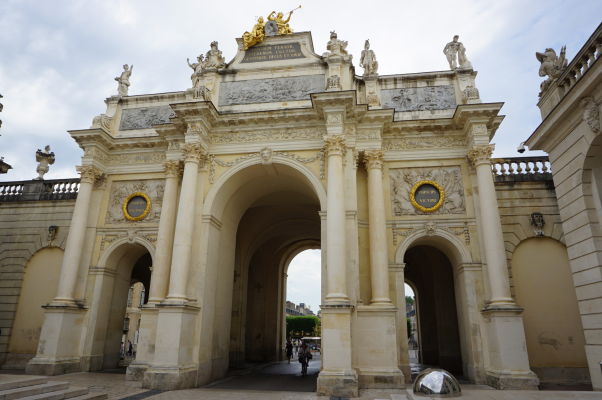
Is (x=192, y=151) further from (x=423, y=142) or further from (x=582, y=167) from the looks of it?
(x=582, y=167)

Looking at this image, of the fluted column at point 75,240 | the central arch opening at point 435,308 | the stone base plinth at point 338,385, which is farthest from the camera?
the central arch opening at point 435,308

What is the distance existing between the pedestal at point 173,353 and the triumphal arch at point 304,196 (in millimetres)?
49

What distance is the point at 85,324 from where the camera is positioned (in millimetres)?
15875

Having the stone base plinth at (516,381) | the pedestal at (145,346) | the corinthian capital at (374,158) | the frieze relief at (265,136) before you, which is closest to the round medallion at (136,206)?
the frieze relief at (265,136)

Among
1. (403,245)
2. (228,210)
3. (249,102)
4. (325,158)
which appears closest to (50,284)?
(228,210)

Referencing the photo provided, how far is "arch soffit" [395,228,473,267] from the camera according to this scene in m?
14.6

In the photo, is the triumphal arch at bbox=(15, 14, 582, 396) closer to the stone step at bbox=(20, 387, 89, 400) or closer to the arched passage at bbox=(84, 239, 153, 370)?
the arched passage at bbox=(84, 239, 153, 370)

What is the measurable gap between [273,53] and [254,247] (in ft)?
35.9

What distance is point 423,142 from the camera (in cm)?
1605

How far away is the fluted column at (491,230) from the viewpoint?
527 inches

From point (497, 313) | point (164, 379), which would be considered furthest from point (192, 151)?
point (497, 313)

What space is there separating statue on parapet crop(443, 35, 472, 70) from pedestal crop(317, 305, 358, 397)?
11.6 metres

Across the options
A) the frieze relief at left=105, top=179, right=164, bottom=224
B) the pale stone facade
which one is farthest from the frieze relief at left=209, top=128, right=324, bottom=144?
the pale stone facade

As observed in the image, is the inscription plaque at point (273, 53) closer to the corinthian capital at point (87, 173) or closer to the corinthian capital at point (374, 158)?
the corinthian capital at point (374, 158)
